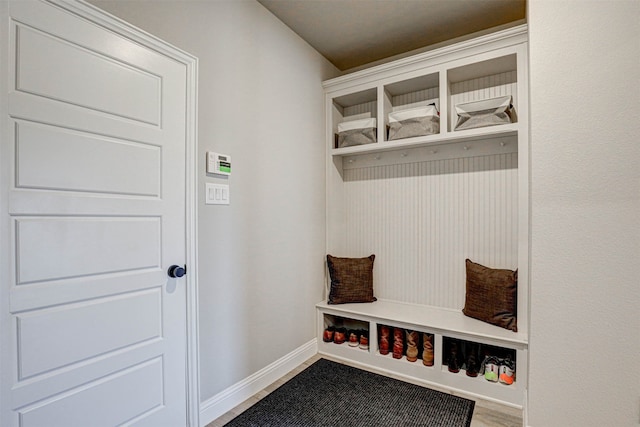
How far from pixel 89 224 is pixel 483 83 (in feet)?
9.07

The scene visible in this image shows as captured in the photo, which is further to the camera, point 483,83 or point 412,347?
point 483,83

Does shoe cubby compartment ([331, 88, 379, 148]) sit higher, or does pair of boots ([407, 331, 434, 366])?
shoe cubby compartment ([331, 88, 379, 148])

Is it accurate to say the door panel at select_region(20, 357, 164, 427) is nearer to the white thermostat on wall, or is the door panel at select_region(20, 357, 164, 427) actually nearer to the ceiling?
the white thermostat on wall

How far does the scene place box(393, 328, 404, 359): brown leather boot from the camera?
7.95 feet

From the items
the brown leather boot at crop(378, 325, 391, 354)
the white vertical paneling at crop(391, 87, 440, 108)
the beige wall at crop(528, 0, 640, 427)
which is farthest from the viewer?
the white vertical paneling at crop(391, 87, 440, 108)

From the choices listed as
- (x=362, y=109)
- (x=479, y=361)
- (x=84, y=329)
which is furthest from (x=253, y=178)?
(x=479, y=361)

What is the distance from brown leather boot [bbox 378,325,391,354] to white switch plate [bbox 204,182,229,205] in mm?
1581

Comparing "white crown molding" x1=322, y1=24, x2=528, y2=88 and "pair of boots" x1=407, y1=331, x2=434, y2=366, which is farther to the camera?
"pair of boots" x1=407, y1=331, x2=434, y2=366

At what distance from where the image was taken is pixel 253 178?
2168 mm

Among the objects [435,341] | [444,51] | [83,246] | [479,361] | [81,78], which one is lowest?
[479,361]

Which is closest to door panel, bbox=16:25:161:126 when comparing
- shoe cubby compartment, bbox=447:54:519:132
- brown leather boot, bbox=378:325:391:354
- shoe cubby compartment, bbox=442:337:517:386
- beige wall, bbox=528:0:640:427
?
beige wall, bbox=528:0:640:427

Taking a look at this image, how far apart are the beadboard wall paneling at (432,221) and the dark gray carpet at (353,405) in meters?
0.78

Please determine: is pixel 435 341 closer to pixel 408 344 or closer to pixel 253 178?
pixel 408 344

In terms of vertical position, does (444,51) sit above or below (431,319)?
above
